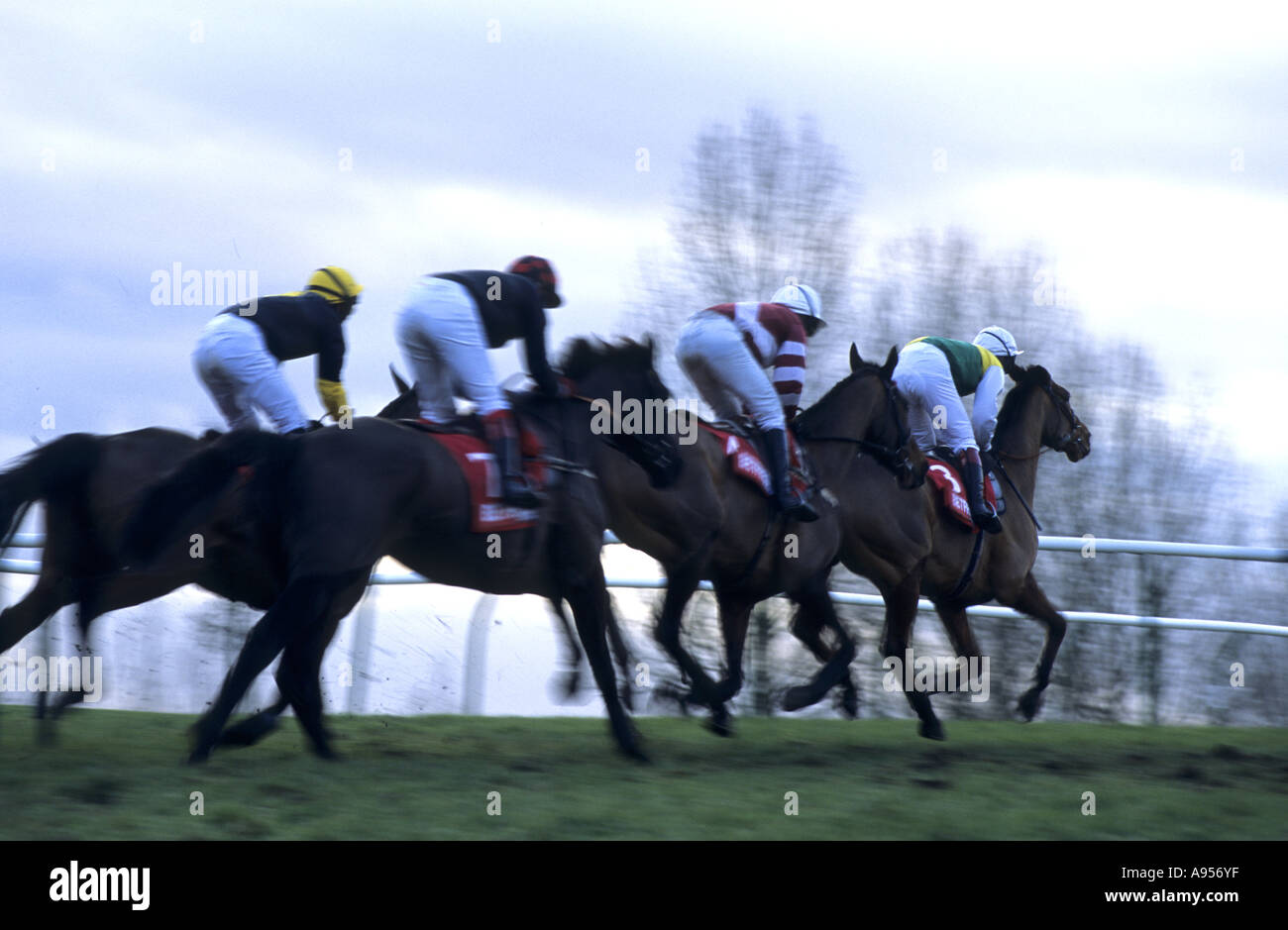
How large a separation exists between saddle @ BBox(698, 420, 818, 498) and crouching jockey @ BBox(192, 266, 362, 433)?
1.70m

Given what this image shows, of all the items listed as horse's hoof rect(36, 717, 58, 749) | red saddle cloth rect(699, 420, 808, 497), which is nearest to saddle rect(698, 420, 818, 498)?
red saddle cloth rect(699, 420, 808, 497)

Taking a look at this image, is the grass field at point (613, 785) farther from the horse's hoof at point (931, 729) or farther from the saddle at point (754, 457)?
the saddle at point (754, 457)

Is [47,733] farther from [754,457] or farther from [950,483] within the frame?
[950,483]

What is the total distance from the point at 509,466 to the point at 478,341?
53 cm

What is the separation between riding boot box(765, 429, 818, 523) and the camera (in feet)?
21.3

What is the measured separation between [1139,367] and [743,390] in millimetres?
11872

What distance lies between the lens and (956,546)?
24.7ft

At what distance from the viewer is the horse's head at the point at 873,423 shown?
709cm

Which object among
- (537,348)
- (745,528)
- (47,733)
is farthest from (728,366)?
(47,733)

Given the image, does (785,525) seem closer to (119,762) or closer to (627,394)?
(627,394)
